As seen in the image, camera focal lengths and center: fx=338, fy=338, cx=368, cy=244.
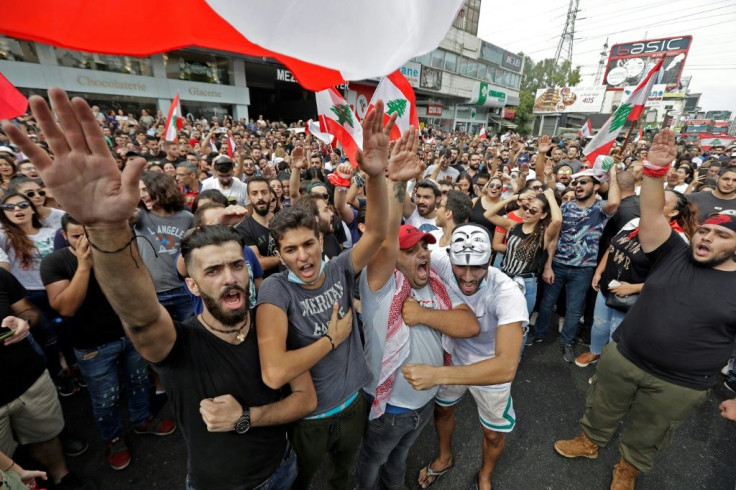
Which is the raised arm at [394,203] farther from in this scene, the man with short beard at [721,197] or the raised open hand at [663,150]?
the man with short beard at [721,197]

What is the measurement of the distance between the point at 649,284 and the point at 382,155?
7.52ft

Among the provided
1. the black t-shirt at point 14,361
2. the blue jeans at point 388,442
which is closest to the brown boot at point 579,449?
the blue jeans at point 388,442

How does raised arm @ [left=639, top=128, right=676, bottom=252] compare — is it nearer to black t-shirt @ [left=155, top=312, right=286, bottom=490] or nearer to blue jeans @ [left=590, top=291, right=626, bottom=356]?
blue jeans @ [left=590, top=291, right=626, bottom=356]

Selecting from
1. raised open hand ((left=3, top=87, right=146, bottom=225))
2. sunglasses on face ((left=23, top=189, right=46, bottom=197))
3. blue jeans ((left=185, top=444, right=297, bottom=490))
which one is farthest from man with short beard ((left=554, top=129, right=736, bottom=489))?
sunglasses on face ((left=23, top=189, right=46, bottom=197))

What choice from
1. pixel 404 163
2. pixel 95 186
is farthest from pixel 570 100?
pixel 95 186

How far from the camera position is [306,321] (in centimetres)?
185

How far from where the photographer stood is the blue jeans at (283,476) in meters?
1.81

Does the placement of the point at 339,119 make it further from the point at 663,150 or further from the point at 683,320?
the point at 683,320

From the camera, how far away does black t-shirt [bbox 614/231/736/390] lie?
2.26 m

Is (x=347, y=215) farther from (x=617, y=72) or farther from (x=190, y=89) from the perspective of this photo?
(x=617, y=72)

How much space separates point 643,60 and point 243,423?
52367 mm

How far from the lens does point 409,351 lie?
2082 mm

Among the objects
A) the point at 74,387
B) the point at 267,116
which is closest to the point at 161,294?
the point at 74,387

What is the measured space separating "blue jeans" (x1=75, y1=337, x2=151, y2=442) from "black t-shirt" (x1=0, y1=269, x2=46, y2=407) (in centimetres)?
33
